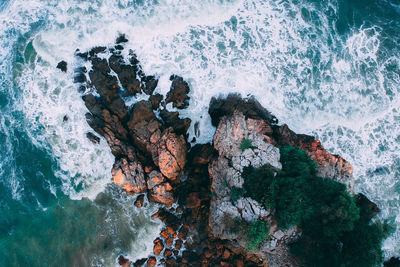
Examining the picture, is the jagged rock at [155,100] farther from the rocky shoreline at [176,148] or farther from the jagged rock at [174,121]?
the jagged rock at [174,121]

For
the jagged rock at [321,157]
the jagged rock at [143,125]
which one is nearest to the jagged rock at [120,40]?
the jagged rock at [143,125]

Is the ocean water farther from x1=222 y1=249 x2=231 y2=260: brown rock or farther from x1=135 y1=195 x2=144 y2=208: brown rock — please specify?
x1=222 y1=249 x2=231 y2=260: brown rock

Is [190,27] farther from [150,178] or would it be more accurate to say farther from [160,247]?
[160,247]

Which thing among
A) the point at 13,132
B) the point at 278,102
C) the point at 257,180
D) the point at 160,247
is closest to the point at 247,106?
the point at 278,102

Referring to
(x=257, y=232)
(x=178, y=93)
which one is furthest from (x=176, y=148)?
(x=257, y=232)

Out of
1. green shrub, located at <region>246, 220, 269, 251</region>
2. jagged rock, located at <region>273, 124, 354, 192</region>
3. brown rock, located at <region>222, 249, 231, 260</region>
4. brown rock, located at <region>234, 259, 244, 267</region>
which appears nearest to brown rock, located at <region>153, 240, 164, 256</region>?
brown rock, located at <region>222, 249, 231, 260</region>

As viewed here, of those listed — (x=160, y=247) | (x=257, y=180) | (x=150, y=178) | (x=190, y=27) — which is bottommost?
(x=160, y=247)
